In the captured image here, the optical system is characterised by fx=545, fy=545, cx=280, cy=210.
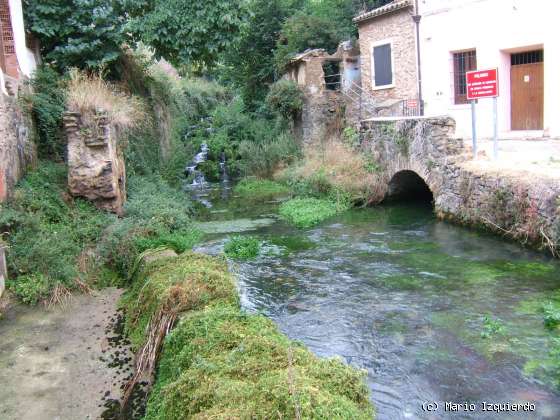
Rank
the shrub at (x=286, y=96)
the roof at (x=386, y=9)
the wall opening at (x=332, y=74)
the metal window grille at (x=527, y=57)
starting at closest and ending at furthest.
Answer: the metal window grille at (x=527, y=57), the roof at (x=386, y=9), the shrub at (x=286, y=96), the wall opening at (x=332, y=74)

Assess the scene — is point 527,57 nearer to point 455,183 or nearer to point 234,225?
point 455,183

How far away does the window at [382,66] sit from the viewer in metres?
20.9

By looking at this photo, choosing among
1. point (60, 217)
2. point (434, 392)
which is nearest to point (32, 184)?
point (60, 217)

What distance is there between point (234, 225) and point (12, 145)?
556 cm

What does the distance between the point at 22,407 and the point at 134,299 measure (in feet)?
8.45

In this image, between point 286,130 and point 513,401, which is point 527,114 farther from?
point 513,401

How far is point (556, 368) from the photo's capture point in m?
5.65

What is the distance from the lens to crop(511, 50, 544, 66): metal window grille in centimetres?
1617

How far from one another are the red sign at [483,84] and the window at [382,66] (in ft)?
30.0

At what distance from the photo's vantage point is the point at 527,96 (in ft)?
54.3

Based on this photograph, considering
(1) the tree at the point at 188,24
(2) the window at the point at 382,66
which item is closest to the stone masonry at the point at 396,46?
(2) the window at the point at 382,66

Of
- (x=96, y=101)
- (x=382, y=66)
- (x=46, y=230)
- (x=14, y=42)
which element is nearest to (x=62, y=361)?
(x=46, y=230)

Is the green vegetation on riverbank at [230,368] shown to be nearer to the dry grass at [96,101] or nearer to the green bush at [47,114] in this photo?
the dry grass at [96,101]

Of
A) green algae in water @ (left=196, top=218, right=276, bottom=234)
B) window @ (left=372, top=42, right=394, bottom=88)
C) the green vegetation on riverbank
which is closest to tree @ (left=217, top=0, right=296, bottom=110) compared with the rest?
window @ (left=372, top=42, right=394, bottom=88)
